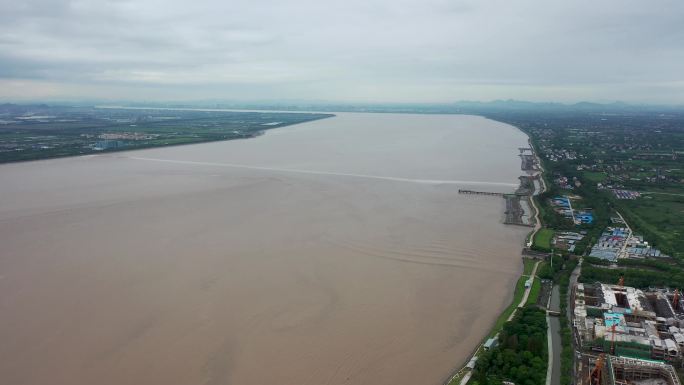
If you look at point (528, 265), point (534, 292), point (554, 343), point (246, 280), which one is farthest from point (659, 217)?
point (246, 280)

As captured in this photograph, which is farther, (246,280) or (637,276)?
(637,276)

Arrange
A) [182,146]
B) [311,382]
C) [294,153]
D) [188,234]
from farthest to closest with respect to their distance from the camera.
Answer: [182,146] < [294,153] < [188,234] < [311,382]

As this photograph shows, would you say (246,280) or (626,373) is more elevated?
(246,280)

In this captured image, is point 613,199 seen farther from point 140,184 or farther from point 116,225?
point 140,184

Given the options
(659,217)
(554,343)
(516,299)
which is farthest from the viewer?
(659,217)

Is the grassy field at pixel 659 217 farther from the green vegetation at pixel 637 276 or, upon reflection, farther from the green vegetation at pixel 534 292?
the green vegetation at pixel 534 292

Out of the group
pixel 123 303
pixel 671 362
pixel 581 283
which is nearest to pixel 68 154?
pixel 123 303

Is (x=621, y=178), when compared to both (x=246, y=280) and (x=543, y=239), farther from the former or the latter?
(x=246, y=280)
